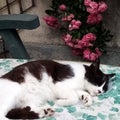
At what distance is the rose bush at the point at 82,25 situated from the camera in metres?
2.53

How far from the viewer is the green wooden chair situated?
175cm

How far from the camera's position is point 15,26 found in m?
1.78

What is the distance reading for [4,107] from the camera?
131 centimetres

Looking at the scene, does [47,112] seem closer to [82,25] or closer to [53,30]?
[82,25]

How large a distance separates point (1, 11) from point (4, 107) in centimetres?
177

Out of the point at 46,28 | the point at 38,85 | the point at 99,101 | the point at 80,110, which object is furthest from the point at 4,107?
the point at 46,28

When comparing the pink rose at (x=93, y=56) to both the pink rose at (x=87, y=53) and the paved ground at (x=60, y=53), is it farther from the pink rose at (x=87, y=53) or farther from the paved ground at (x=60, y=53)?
the paved ground at (x=60, y=53)

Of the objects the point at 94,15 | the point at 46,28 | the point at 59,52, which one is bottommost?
the point at 59,52

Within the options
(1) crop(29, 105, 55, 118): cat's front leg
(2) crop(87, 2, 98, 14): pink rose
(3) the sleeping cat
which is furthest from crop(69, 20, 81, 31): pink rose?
(1) crop(29, 105, 55, 118): cat's front leg

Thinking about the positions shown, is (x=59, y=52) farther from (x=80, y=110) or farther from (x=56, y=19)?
(x=80, y=110)

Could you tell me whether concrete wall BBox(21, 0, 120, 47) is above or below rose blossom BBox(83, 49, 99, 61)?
above

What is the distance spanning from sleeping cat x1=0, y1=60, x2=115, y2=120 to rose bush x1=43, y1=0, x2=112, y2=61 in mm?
966

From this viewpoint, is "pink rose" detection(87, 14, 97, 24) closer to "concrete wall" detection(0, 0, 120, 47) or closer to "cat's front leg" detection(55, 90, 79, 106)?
"concrete wall" detection(0, 0, 120, 47)

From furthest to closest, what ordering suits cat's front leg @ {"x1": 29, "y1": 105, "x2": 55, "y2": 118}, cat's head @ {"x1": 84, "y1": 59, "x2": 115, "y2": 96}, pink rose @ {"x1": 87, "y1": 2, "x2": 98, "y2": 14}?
1. pink rose @ {"x1": 87, "y1": 2, "x2": 98, "y2": 14}
2. cat's head @ {"x1": 84, "y1": 59, "x2": 115, "y2": 96}
3. cat's front leg @ {"x1": 29, "y1": 105, "x2": 55, "y2": 118}
